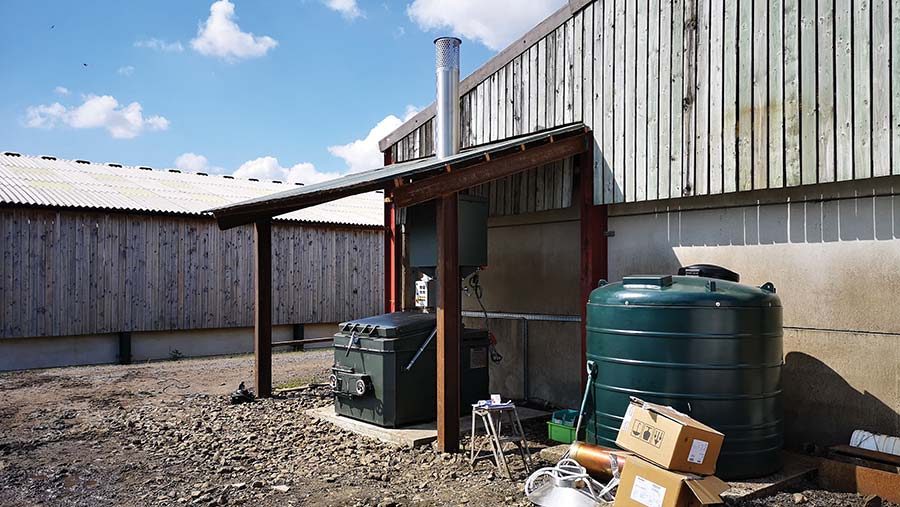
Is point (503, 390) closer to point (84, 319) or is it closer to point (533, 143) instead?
point (533, 143)

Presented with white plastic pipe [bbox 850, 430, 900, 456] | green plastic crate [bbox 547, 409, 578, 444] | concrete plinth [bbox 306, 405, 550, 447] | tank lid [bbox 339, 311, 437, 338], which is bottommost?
concrete plinth [bbox 306, 405, 550, 447]

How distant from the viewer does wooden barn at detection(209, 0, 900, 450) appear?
5355 millimetres

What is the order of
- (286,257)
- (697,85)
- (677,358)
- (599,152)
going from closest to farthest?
(677,358) < (697,85) < (599,152) < (286,257)

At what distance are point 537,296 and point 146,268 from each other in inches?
370

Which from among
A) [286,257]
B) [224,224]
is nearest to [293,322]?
[286,257]

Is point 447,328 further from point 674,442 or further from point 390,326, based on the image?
point 674,442

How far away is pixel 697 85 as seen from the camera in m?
6.30

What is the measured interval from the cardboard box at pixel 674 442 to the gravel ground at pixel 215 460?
0.70 m

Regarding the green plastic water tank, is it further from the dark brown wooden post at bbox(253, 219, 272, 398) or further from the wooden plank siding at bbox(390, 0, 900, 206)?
the dark brown wooden post at bbox(253, 219, 272, 398)

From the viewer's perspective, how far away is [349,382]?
7117 millimetres

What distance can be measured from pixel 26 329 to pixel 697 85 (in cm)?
1238

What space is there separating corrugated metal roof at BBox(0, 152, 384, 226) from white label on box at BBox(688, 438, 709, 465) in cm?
967

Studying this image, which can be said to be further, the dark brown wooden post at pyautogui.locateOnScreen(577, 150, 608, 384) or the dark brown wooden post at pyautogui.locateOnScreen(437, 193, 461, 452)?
the dark brown wooden post at pyautogui.locateOnScreen(577, 150, 608, 384)

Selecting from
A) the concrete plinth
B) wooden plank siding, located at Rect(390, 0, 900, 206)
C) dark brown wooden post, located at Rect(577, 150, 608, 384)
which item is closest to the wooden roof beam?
dark brown wooden post, located at Rect(577, 150, 608, 384)
